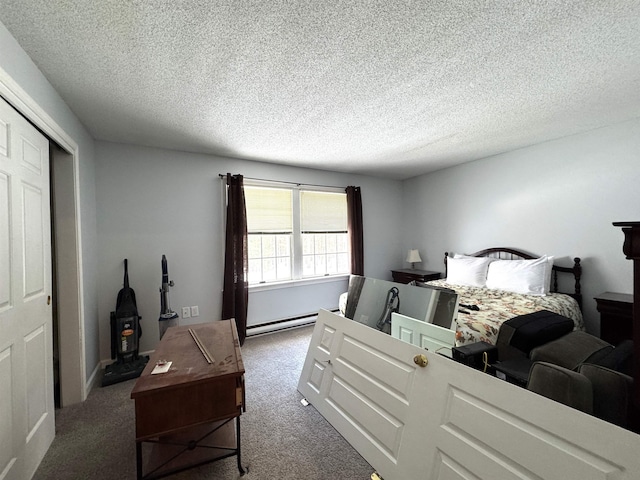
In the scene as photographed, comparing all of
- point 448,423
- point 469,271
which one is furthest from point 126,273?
point 469,271

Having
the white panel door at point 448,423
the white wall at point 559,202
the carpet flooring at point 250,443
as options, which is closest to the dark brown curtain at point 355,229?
the white wall at point 559,202

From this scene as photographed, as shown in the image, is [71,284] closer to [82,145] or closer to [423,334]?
[82,145]

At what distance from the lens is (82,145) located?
2422 millimetres

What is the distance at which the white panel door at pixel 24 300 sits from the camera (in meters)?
1.33

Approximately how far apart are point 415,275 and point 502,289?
1386mm

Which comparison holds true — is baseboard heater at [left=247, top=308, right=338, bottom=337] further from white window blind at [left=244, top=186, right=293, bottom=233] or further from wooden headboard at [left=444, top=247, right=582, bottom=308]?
wooden headboard at [left=444, top=247, right=582, bottom=308]

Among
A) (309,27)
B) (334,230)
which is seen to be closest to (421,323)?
(309,27)

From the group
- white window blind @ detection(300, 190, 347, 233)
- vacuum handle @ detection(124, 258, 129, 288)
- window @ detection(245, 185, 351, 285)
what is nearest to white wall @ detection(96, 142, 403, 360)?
vacuum handle @ detection(124, 258, 129, 288)

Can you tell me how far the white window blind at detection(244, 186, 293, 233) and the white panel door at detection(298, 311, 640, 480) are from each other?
7.34 ft

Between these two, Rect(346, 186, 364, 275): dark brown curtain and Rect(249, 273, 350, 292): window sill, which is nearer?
Rect(249, 273, 350, 292): window sill

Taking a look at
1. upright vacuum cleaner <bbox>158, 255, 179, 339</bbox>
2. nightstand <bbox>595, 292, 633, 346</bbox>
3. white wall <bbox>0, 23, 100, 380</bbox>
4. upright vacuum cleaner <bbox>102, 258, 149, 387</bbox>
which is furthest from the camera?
upright vacuum cleaner <bbox>158, 255, 179, 339</bbox>

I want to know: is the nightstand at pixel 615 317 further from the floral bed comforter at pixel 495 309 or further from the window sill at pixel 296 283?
the window sill at pixel 296 283

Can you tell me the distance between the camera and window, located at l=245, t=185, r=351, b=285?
3.80 meters

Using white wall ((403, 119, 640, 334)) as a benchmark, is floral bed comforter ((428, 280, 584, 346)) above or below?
below
